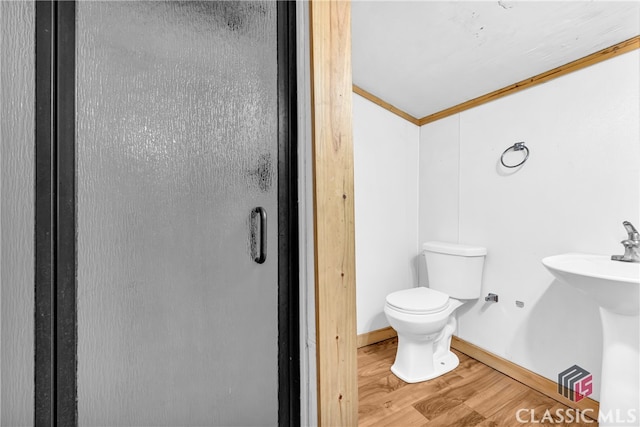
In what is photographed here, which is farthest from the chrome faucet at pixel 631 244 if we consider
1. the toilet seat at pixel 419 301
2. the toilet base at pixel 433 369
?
the toilet base at pixel 433 369

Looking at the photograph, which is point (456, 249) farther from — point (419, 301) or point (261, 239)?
point (261, 239)

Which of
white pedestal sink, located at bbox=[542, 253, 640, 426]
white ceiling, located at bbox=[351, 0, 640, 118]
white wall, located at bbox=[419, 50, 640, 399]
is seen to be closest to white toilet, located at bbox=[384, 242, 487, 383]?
white wall, located at bbox=[419, 50, 640, 399]

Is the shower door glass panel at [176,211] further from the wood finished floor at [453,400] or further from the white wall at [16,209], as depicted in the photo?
the wood finished floor at [453,400]

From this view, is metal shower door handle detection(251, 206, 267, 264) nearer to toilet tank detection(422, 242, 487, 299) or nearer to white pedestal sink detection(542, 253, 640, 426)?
white pedestal sink detection(542, 253, 640, 426)

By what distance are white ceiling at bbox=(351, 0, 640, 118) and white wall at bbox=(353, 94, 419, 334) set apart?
388 millimetres

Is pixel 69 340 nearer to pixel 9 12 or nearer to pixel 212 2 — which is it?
pixel 9 12

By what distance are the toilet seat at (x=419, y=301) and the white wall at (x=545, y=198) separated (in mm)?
413

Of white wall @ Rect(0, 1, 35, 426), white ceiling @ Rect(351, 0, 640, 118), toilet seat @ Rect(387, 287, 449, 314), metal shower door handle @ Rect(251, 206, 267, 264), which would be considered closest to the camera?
white wall @ Rect(0, 1, 35, 426)

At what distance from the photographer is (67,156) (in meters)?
0.52

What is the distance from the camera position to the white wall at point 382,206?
6.89 ft

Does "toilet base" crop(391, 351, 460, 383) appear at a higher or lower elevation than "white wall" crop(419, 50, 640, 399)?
lower

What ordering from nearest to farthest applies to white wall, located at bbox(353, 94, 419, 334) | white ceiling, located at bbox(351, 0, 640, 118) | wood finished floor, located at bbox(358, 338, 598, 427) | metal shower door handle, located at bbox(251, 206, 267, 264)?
metal shower door handle, located at bbox(251, 206, 267, 264) → white ceiling, located at bbox(351, 0, 640, 118) → wood finished floor, located at bbox(358, 338, 598, 427) → white wall, located at bbox(353, 94, 419, 334)

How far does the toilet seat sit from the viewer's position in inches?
65.5

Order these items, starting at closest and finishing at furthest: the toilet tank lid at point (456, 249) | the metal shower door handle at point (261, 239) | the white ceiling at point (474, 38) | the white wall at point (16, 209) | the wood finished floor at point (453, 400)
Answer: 1. the white wall at point (16, 209)
2. the metal shower door handle at point (261, 239)
3. the white ceiling at point (474, 38)
4. the wood finished floor at point (453, 400)
5. the toilet tank lid at point (456, 249)
